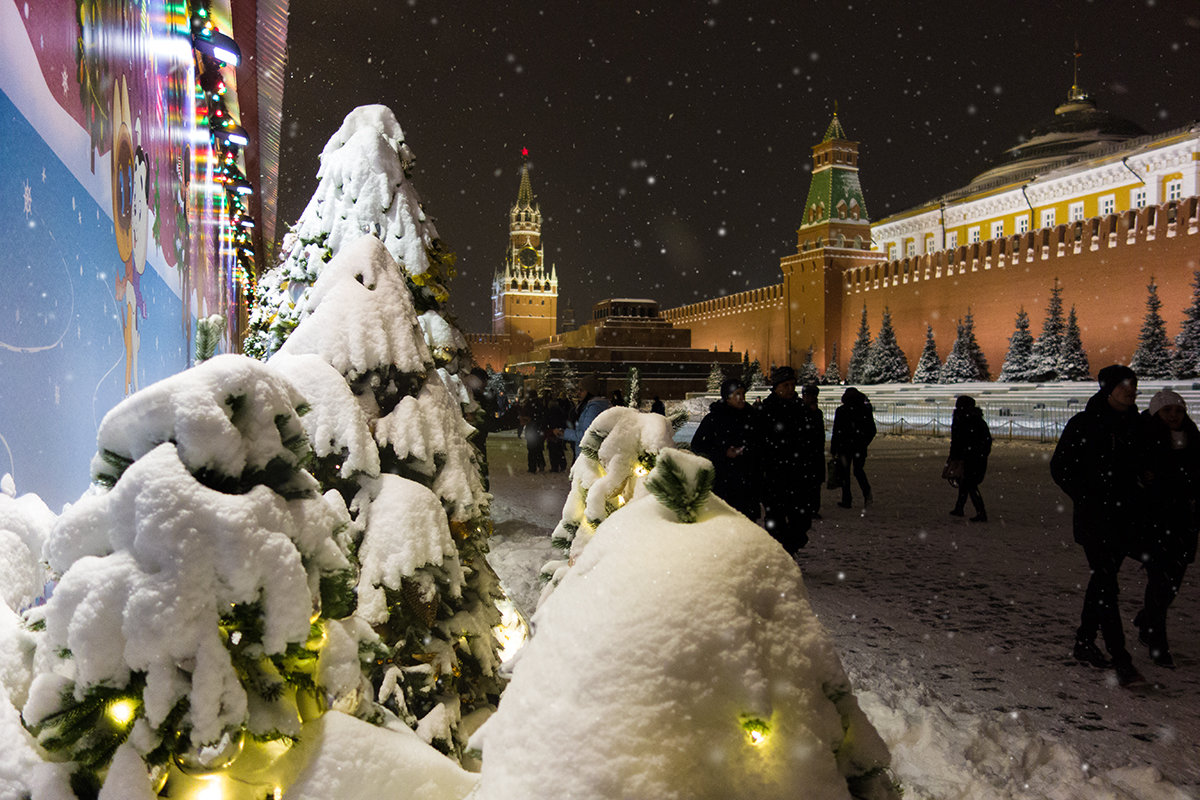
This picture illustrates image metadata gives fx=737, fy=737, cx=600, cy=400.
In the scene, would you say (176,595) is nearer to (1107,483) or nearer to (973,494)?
(1107,483)

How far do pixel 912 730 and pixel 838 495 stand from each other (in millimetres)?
7792

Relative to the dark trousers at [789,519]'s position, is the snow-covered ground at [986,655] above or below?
below

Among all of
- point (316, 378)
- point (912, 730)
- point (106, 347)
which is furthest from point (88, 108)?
point (912, 730)

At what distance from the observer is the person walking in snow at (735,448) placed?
18.6 feet

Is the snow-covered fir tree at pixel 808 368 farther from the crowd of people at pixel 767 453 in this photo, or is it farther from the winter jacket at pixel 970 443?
the crowd of people at pixel 767 453

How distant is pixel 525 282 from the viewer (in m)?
93.8

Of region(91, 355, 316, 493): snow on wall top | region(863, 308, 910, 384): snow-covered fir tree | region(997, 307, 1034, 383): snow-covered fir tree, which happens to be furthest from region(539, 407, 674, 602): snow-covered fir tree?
region(863, 308, 910, 384): snow-covered fir tree

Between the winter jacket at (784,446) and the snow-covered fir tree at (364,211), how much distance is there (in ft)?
10.2

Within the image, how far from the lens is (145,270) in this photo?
375 centimetres

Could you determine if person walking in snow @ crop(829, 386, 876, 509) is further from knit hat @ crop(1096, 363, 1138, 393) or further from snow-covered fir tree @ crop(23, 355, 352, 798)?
snow-covered fir tree @ crop(23, 355, 352, 798)

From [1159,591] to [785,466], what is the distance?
8.16 feet

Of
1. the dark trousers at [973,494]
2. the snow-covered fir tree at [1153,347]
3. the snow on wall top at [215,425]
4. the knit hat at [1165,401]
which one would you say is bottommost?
the dark trousers at [973,494]

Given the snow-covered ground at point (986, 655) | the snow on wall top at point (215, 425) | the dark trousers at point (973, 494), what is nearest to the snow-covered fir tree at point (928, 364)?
the snow-covered ground at point (986, 655)

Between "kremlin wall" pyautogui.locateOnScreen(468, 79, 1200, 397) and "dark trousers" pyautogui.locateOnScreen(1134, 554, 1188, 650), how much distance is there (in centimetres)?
2832
